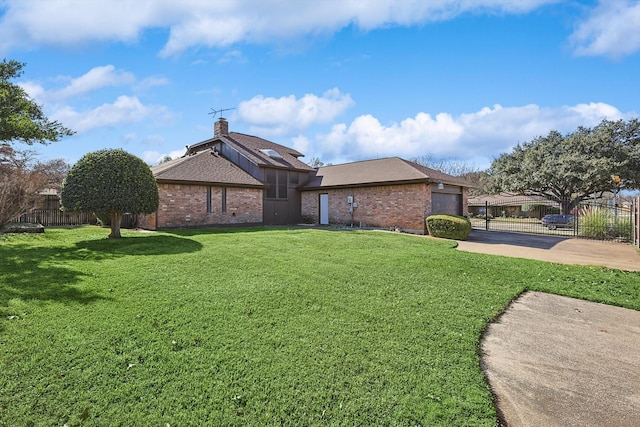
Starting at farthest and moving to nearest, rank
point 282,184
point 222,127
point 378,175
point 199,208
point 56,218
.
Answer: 1. point 222,127
2. point 282,184
3. point 378,175
4. point 56,218
5. point 199,208

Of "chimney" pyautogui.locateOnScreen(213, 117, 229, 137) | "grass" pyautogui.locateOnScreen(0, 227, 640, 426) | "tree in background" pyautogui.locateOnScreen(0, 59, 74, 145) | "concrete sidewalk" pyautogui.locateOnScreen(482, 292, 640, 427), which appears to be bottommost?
"concrete sidewalk" pyautogui.locateOnScreen(482, 292, 640, 427)

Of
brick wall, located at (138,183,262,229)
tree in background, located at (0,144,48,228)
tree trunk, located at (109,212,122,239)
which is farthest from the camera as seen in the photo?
brick wall, located at (138,183,262,229)

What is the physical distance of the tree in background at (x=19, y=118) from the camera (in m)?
9.60

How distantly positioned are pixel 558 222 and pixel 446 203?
11357mm

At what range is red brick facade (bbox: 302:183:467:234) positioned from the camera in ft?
51.0

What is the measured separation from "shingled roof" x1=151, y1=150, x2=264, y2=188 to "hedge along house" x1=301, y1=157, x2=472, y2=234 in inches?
160

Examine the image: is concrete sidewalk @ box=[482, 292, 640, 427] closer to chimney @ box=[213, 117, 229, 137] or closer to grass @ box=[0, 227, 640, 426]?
grass @ box=[0, 227, 640, 426]

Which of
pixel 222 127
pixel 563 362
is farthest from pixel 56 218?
pixel 563 362

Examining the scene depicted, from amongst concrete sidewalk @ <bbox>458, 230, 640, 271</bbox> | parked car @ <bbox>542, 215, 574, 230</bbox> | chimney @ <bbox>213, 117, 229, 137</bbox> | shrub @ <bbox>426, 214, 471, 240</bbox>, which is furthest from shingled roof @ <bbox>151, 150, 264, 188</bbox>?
parked car @ <bbox>542, 215, 574, 230</bbox>

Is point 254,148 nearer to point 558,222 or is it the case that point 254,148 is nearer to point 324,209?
point 324,209

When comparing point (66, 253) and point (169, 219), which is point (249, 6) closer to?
point (66, 253)

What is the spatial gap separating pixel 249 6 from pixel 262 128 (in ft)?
86.5

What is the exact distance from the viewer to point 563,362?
11.9 feet

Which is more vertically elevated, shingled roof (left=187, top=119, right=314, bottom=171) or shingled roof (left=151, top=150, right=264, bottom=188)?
shingled roof (left=187, top=119, right=314, bottom=171)
